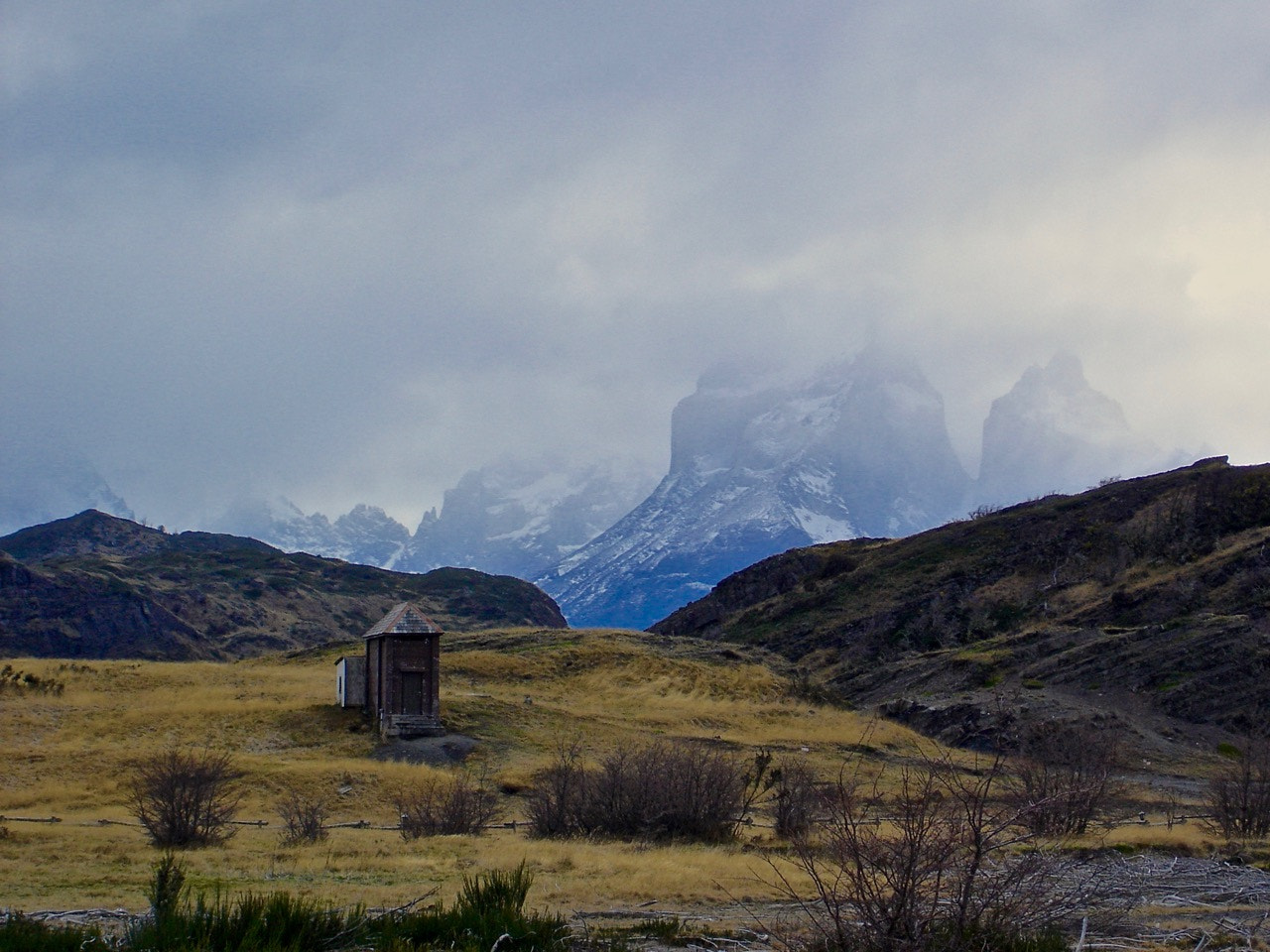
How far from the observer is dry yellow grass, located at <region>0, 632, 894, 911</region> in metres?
15.3

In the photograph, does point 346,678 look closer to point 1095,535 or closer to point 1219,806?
point 1219,806

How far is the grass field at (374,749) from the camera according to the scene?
600 inches

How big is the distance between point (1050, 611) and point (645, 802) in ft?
173

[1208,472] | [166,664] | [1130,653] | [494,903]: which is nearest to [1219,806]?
Answer: [494,903]

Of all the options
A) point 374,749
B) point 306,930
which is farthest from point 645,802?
point 374,749

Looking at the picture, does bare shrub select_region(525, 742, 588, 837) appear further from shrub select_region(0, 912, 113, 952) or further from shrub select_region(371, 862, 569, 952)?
shrub select_region(0, 912, 113, 952)

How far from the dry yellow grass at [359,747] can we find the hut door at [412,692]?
A: 171 cm

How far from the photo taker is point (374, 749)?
34750 mm

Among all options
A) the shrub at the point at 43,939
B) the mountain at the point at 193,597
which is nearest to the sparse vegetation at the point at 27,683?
the shrub at the point at 43,939

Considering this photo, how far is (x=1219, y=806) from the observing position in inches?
953

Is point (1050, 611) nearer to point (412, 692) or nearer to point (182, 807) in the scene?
point (412, 692)

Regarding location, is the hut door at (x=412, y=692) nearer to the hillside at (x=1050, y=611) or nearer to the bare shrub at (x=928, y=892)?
the hillside at (x=1050, y=611)

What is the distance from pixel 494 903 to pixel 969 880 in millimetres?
4942

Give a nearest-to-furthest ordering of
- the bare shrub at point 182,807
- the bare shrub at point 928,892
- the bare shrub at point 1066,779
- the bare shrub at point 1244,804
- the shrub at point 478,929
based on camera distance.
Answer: the bare shrub at point 928,892
the shrub at point 478,929
the bare shrub at point 1066,779
the bare shrub at point 182,807
the bare shrub at point 1244,804
